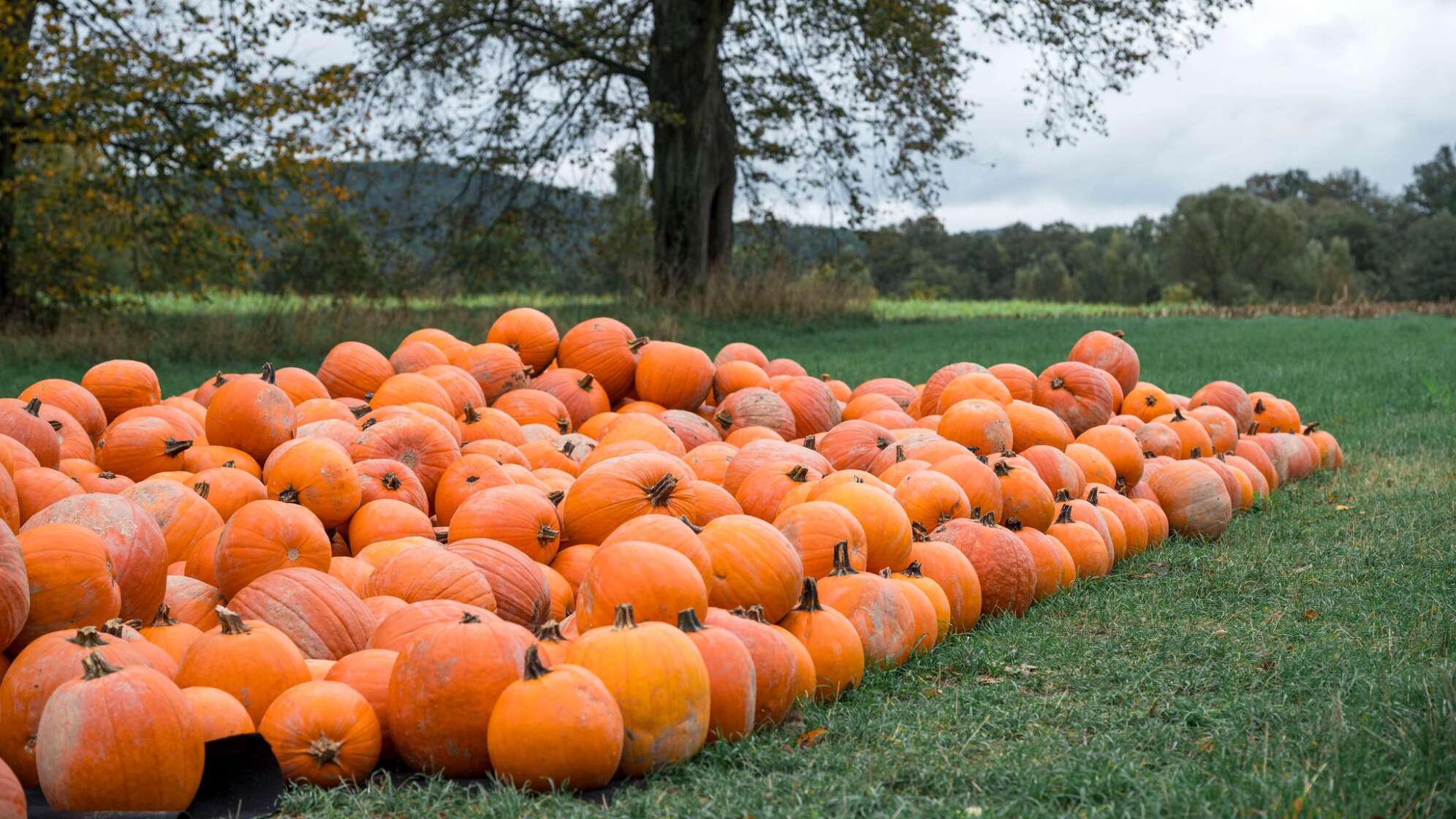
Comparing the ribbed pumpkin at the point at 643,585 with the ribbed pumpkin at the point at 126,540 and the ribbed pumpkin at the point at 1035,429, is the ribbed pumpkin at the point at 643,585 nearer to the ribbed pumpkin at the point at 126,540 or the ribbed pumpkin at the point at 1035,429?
the ribbed pumpkin at the point at 126,540

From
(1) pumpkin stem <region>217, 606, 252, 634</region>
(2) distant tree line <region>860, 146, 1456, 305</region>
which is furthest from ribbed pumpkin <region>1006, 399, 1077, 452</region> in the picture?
(2) distant tree line <region>860, 146, 1456, 305</region>

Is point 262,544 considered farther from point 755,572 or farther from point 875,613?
point 875,613

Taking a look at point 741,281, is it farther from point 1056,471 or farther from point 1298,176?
point 1298,176

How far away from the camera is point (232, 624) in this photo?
236 centimetres

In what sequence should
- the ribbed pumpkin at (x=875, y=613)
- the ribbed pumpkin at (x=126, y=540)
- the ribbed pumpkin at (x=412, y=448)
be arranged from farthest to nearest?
1. the ribbed pumpkin at (x=412, y=448)
2. the ribbed pumpkin at (x=875, y=613)
3. the ribbed pumpkin at (x=126, y=540)

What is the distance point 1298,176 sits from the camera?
94500mm

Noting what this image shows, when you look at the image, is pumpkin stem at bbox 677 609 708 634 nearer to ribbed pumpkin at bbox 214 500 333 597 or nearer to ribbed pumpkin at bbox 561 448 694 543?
ribbed pumpkin at bbox 561 448 694 543

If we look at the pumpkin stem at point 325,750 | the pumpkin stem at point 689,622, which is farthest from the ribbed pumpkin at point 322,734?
the pumpkin stem at point 689,622

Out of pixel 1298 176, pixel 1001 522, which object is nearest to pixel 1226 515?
pixel 1001 522

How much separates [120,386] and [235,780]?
9.92ft

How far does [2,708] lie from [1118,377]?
16.4ft

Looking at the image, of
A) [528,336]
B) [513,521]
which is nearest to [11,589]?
[513,521]

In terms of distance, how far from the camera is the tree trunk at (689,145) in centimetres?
1498

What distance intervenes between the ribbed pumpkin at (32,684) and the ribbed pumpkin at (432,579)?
68 centimetres
